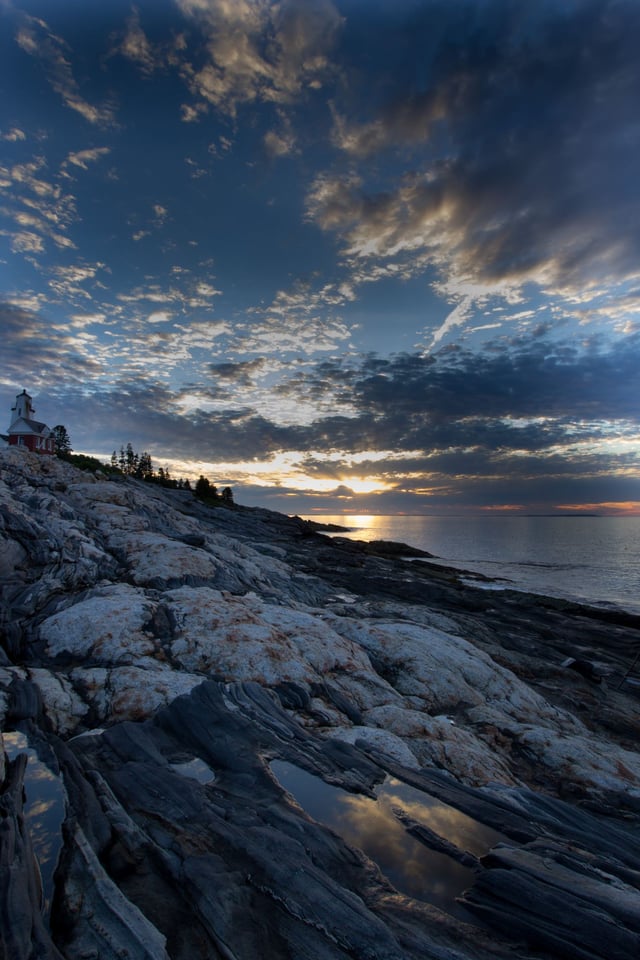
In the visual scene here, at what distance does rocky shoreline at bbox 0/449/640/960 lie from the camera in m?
6.66

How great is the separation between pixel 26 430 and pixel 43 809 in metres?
90.9

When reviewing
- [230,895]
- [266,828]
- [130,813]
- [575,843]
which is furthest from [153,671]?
[575,843]

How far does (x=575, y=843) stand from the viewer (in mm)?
10109

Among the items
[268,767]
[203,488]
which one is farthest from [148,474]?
[268,767]

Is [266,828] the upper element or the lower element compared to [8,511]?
lower

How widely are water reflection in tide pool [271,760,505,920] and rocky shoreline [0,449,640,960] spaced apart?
0.13m

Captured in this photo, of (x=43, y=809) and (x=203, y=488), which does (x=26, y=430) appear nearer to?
(x=203, y=488)

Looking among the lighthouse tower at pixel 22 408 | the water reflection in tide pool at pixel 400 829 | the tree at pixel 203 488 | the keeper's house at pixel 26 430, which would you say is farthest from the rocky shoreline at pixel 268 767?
the tree at pixel 203 488

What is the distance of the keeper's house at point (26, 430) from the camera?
82312 millimetres

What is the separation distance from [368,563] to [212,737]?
54.8 metres

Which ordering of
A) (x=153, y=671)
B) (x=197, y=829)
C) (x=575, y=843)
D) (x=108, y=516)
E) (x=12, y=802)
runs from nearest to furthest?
(x=12, y=802)
(x=197, y=829)
(x=575, y=843)
(x=153, y=671)
(x=108, y=516)

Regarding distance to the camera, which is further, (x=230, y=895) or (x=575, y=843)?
(x=575, y=843)

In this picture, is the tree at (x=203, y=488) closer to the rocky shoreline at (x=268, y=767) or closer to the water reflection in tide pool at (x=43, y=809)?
the rocky shoreline at (x=268, y=767)

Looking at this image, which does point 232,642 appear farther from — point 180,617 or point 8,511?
point 8,511
